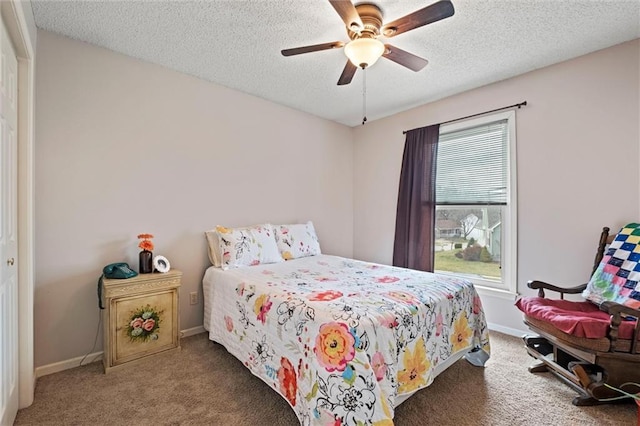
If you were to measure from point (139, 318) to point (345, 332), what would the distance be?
1.75 m

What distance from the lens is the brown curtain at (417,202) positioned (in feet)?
11.5

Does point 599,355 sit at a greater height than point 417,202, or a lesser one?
lesser

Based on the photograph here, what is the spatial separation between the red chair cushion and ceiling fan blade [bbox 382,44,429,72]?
6.30 ft

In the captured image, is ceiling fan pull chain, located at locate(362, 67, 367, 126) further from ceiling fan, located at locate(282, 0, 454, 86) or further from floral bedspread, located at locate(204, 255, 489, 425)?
floral bedspread, located at locate(204, 255, 489, 425)

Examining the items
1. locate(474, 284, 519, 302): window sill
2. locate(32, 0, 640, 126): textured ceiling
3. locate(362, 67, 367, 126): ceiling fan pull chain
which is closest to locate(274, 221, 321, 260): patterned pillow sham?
locate(362, 67, 367, 126): ceiling fan pull chain

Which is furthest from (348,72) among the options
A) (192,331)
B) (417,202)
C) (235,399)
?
(192,331)

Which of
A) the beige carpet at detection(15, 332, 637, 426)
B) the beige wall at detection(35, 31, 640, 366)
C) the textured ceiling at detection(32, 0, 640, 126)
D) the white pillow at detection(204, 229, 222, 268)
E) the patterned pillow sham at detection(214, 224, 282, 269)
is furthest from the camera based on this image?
the white pillow at detection(204, 229, 222, 268)

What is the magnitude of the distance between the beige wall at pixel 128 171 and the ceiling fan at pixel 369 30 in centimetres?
147

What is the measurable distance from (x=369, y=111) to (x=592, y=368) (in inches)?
128

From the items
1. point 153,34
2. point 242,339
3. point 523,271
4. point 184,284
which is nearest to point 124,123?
point 153,34

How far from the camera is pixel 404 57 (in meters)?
2.05

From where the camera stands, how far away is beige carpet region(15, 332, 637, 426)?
1.69m

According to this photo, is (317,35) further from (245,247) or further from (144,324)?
(144,324)

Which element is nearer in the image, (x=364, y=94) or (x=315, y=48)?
(x=315, y=48)
